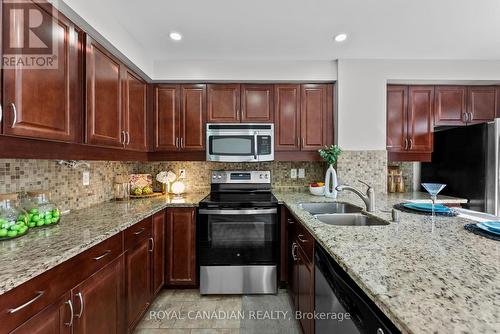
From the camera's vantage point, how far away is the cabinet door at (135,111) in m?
2.17

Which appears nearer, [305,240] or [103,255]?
[103,255]

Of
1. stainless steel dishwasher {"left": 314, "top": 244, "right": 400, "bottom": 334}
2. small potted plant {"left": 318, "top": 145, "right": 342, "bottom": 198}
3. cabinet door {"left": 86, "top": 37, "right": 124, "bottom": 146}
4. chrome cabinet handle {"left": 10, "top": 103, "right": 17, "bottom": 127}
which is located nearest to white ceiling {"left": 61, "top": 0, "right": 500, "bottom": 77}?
cabinet door {"left": 86, "top": 37, "right": 124, "bottom": 146}

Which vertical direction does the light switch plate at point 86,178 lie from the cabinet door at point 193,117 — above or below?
below

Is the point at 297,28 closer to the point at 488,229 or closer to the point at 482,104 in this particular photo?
the point at 488,229

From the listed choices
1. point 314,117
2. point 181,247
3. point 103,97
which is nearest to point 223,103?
point 314,117

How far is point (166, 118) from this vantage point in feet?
8.91

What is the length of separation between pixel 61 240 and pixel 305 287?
4.66ft

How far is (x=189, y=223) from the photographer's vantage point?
2326 mm

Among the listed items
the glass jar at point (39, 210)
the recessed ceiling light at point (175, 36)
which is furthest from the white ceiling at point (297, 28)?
the glass jar at point (39, 210)

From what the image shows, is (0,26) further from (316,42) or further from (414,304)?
(316,42)

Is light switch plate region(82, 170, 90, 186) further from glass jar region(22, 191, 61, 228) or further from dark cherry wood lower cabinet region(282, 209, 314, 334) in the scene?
dark cherry wood lower cabinet region(282, 209, 314, 334)

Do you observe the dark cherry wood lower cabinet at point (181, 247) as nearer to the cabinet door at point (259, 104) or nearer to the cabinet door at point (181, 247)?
the cabinet door at point (181, 247)

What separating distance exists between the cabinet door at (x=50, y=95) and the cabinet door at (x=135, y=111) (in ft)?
2.00

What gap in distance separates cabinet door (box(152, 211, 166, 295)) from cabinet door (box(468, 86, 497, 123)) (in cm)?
357
